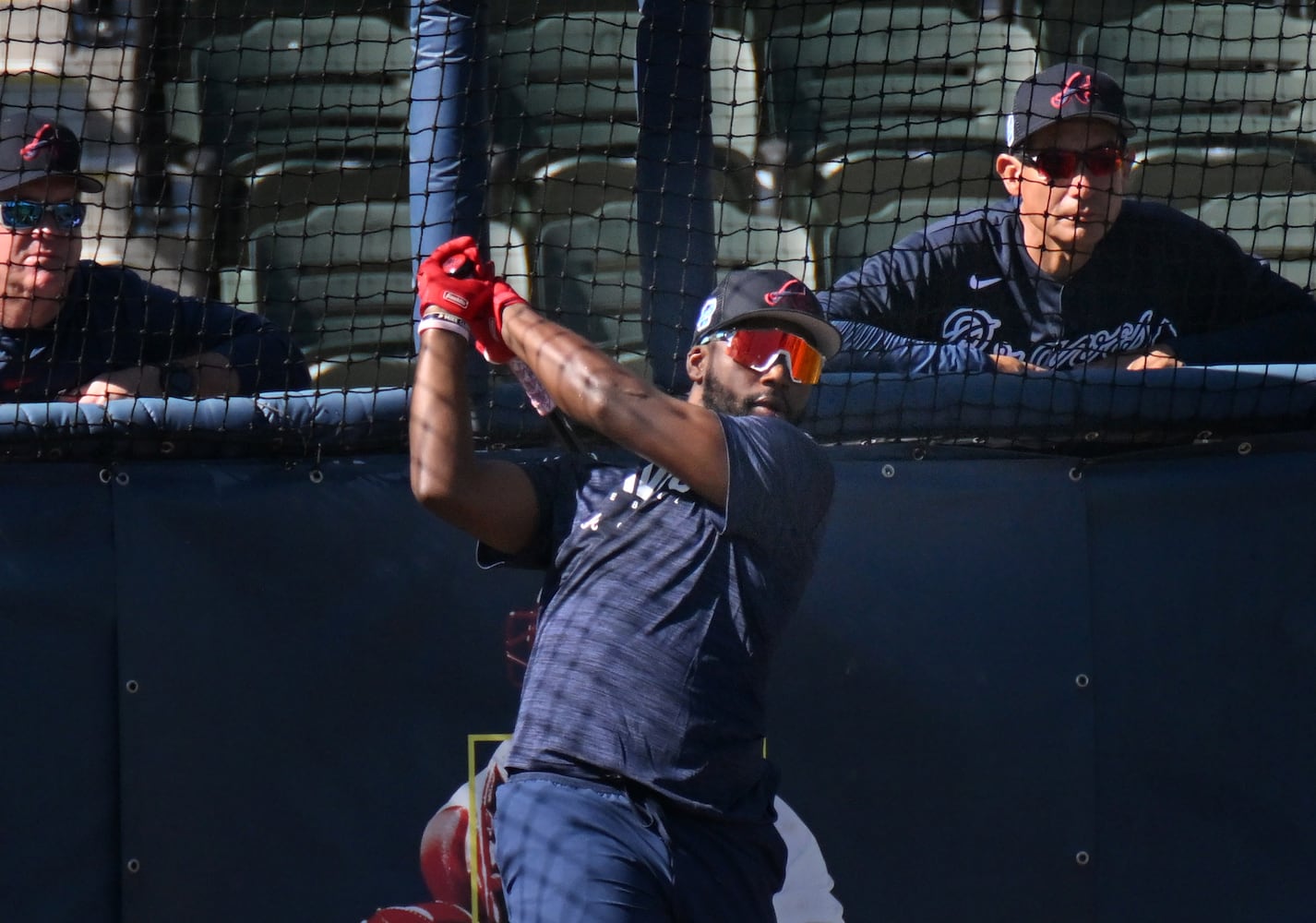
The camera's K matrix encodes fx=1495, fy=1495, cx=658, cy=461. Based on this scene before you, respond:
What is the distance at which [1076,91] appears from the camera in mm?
3367

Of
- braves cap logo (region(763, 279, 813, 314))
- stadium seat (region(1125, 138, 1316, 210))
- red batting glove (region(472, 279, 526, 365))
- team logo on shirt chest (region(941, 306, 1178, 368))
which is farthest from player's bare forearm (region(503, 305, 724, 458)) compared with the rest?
stadium seat (region(1125, 138, 1316, 210))

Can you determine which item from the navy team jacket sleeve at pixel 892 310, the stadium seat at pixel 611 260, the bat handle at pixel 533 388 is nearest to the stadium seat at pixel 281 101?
the stadium seat at pixel 611 260

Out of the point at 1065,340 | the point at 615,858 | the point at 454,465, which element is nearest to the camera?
the point at 615,858

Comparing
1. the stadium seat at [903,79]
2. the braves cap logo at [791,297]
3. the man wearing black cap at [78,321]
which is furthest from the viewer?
the stadium seat at [903,79]

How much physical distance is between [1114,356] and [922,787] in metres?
1.06

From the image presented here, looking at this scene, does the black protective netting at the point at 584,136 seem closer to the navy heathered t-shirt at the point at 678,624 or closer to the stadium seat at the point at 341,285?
the stadium seat at the point at 341,285

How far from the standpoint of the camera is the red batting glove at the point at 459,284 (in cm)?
243

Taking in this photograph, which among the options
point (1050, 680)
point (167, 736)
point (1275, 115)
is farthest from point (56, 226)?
point (1275, 115)

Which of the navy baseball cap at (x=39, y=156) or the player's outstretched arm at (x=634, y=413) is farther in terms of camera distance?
the navy baseball cap at (x=39, y=156)

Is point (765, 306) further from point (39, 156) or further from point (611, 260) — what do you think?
point (611, 260)

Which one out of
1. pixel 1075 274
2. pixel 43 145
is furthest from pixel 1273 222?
pixel 43 145

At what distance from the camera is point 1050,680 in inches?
116

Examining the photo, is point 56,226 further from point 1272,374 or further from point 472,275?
point 1272,374

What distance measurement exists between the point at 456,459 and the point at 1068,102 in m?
1.78
